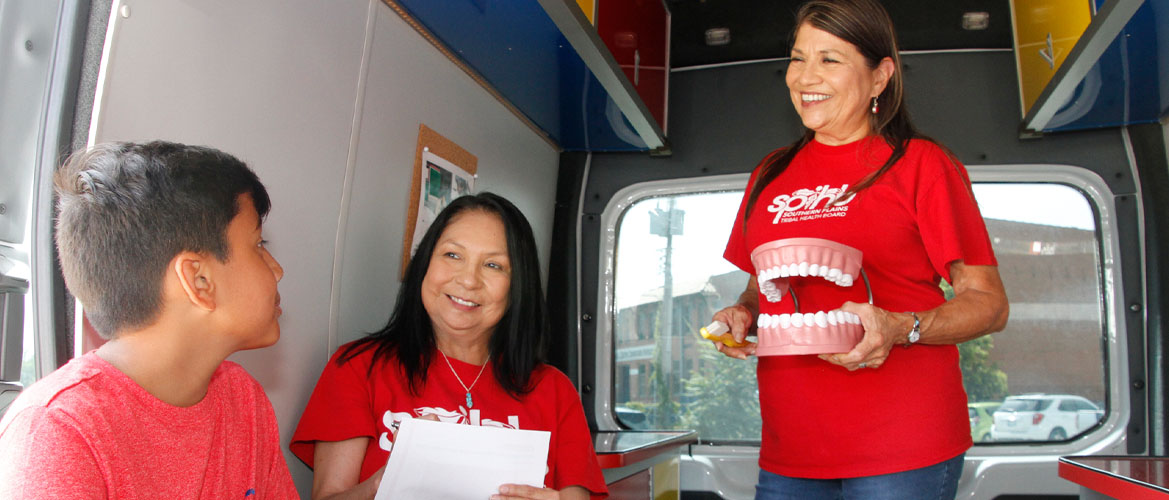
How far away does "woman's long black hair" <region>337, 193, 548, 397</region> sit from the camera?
1896mm

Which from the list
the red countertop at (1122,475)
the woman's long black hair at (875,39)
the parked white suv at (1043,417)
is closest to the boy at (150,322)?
the woman's long black hair at (875,39)

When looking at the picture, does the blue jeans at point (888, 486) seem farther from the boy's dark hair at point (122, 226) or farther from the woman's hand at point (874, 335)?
the boy's dark hair at point (122, 226)

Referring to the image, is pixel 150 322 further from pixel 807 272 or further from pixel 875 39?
pixel 875 39

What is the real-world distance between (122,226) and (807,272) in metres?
1.08

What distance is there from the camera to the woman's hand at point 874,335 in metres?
1.52

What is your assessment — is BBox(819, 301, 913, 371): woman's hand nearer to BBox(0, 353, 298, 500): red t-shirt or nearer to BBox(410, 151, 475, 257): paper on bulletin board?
BBox(0, 353, 298, 500): red t-shirt

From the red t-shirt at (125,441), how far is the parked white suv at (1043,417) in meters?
2.69

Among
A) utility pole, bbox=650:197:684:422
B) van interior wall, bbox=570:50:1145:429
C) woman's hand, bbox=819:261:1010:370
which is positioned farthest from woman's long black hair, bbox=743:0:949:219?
utility pole, bbox=650:197:684:422

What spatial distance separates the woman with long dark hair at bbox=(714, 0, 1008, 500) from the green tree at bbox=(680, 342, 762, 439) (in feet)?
4.82

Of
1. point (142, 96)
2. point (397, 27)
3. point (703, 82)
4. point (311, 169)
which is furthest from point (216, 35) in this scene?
point (703, 82)

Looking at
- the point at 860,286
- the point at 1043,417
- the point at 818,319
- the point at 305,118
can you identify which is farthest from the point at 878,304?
the point at 1043,417

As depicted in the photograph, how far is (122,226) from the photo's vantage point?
1.10 meters

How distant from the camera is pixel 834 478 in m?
1.70

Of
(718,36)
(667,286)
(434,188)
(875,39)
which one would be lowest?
(667,286)
